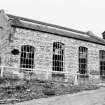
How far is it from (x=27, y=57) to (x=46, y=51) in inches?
73.7

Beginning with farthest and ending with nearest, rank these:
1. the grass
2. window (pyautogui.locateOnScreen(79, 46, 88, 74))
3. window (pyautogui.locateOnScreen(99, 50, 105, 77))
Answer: window (pyautogui.locateOnScreen(99, 50, 105, 77)) → window (pyautogui.locateOnScreen(79, 46, 88, 74)) → the grass

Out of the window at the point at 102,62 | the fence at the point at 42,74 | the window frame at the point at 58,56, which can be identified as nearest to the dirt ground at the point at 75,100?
the fence at the point at 42,74

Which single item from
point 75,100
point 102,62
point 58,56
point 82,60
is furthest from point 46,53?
point 75,100

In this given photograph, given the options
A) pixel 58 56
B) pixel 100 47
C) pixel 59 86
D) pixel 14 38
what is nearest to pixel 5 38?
pixel 14 38

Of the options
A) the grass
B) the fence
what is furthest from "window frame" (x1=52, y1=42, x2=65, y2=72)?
the grass

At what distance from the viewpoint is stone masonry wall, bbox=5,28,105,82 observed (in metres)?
17.5

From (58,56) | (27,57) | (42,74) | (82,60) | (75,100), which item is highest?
(58,56)

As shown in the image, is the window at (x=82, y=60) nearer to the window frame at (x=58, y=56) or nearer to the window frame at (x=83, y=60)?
the window frame at (x=83, y=60)

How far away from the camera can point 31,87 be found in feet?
45.9

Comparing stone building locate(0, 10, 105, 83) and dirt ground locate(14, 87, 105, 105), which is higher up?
stone building locate(0, 10, 105, 83)

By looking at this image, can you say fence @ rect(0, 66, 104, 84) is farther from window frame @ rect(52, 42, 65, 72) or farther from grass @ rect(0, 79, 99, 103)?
grass @ rect(0, 79, 99, 103)

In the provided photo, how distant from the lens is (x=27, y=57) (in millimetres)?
18094

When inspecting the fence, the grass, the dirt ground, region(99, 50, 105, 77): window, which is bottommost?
the dirt ground

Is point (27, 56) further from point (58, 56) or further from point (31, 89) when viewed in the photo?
point (31, 89)
